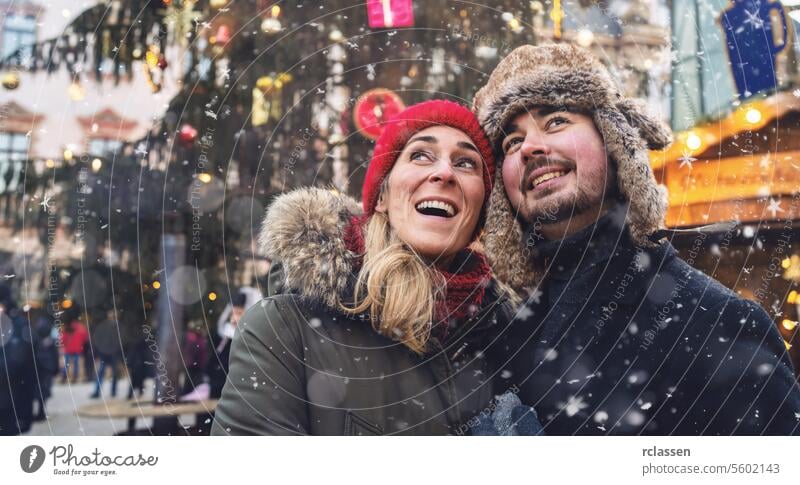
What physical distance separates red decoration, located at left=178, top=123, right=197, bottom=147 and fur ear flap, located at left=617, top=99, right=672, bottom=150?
1136 millimetres

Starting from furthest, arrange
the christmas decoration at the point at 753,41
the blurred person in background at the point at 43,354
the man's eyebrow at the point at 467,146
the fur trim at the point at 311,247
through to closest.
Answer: the christmas decoration at the point at 753,41 → the blurred person in background at the point at 43,354 → the man's eyebrow at the point at 467,146 → the fur trim at the point at 311,247

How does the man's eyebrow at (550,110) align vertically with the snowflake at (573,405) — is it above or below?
above

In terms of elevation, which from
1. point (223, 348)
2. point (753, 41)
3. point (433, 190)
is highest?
point (753, 41)

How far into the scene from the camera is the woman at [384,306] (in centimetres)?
152

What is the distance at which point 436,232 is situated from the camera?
1595 millimetres

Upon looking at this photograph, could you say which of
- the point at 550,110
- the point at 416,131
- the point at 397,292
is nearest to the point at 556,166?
the point at 550,110

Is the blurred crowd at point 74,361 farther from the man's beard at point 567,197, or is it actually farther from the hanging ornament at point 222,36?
the man's beard at point 567,197

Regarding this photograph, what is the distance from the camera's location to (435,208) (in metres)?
1.60

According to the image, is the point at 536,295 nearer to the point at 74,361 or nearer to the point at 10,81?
the point at 74,361

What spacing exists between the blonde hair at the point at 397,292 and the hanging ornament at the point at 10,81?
1057 mm

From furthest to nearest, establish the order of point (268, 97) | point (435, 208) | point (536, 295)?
point (268, 97)
point (536, 295)
point (435, 208)

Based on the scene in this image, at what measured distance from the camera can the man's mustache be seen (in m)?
1.64

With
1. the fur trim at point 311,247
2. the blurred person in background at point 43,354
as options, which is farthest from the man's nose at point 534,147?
the blurred person in background at point 43,354

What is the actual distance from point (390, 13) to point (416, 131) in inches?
18.9
